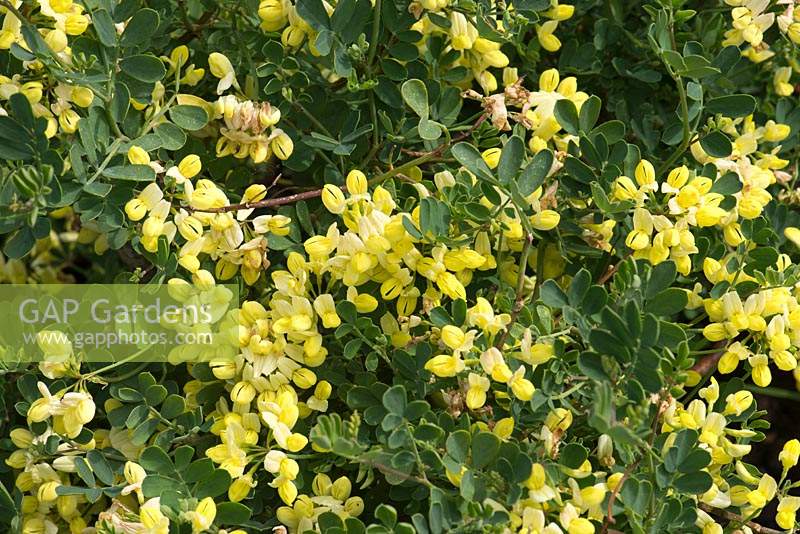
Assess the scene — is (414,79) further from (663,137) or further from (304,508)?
(304,508)

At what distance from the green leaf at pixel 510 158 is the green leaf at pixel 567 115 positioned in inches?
6.0

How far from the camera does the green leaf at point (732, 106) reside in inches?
61.6

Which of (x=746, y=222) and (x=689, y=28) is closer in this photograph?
(x=746, y=222)

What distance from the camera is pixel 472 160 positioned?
1.42 meters

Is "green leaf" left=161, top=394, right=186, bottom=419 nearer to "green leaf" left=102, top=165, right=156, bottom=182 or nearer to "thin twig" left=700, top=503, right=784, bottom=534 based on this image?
"green leaf" left=102, top=165, right=156, bottom=182

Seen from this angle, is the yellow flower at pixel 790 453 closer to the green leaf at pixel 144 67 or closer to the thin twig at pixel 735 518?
the thin twig at pixel 735 518

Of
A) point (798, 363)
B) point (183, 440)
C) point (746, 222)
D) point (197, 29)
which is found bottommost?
point (183, 440)

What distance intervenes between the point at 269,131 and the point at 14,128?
38cm

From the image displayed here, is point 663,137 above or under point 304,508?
above

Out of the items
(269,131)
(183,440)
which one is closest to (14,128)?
(269,131)

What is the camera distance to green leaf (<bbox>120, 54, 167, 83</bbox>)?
1.47 metres

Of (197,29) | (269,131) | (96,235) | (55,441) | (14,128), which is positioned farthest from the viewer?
(96,235)

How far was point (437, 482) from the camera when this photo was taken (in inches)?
54.6

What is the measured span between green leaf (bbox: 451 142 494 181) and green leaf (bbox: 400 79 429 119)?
0.12 meters
